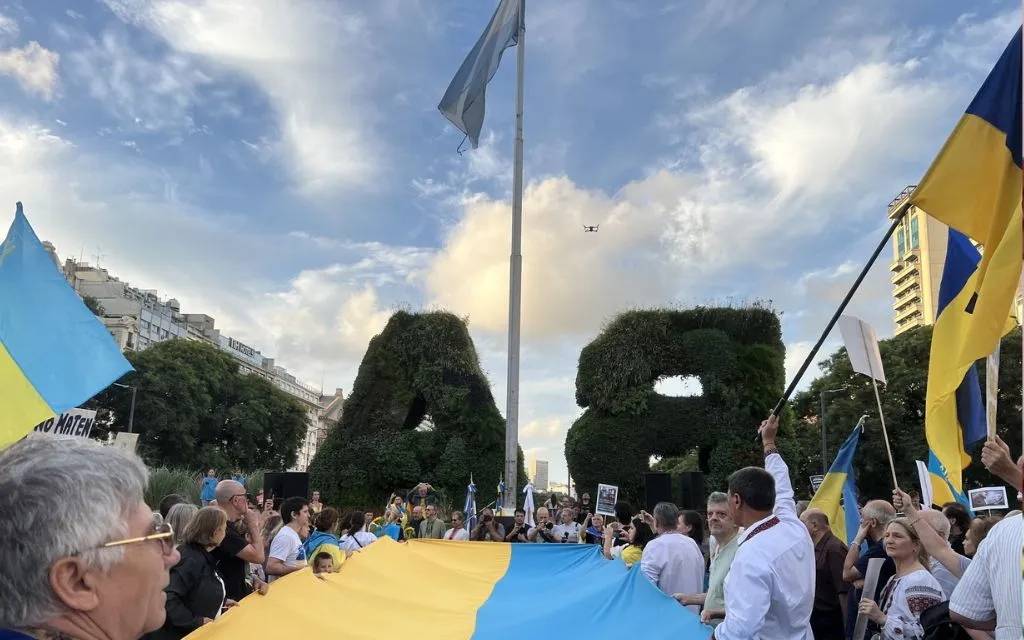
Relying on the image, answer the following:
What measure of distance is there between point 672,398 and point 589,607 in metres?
20.3

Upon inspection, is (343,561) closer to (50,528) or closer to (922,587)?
(922,587)

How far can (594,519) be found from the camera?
13.2 metres

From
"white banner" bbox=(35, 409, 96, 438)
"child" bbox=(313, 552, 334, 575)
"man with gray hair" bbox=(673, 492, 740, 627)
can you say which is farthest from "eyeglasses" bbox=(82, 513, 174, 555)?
"white banner" bbox=(35, 409, 96, 438)

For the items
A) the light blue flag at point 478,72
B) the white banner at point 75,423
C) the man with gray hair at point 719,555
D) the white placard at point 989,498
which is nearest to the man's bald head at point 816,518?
the man with gray hair at point 719,555

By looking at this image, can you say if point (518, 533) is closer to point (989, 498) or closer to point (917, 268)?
point (989, 498)

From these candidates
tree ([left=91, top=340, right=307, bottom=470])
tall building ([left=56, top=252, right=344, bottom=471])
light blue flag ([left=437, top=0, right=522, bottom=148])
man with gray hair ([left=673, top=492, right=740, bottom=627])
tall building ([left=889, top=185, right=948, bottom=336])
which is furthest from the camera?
tall building ([left=889, top=185, right=948, bottom=336])

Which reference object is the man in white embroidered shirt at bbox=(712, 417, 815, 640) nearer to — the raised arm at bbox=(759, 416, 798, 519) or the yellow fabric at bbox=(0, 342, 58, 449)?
the raised arm at bbox=(759, 416, 798, 519)

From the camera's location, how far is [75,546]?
179 centimetres

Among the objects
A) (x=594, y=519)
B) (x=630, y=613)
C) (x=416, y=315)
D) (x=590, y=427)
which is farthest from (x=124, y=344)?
(x=630, y=613)

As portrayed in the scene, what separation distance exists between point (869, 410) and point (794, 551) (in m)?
36.7

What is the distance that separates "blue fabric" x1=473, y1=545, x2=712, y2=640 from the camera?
5559mm

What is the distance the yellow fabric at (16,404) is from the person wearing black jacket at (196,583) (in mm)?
2127

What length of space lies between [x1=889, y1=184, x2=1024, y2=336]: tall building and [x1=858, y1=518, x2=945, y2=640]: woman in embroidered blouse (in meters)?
100

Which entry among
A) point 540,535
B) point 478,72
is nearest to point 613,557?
point 540,535
